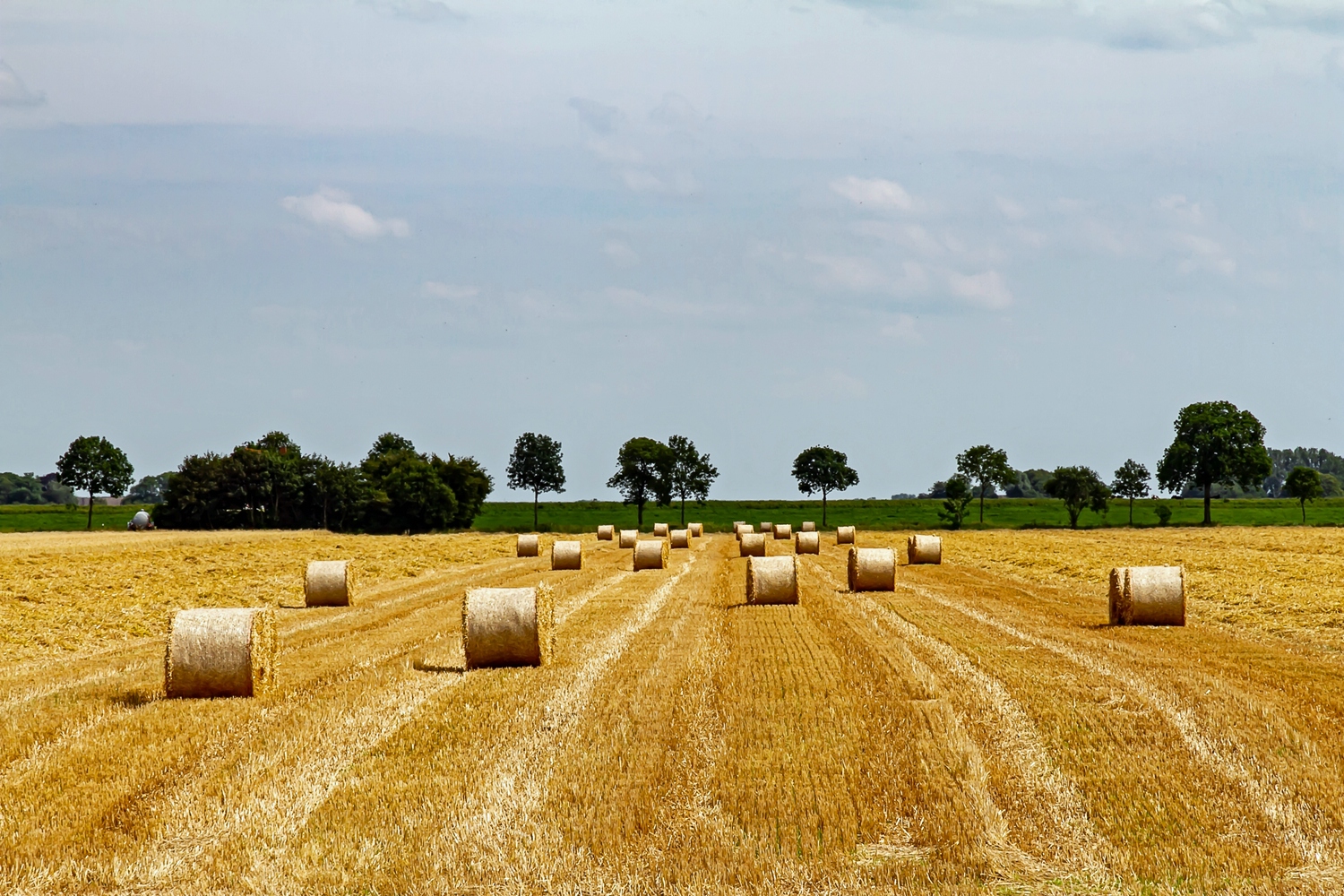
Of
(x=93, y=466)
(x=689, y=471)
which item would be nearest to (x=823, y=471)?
(x=689, y=471)

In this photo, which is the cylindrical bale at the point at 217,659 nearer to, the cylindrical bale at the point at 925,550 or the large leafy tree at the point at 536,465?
the cylindrical bale at the point at 925,550

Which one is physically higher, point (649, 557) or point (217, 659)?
point (649, 557)

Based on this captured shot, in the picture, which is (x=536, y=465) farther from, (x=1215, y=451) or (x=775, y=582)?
(x=775, y=582)

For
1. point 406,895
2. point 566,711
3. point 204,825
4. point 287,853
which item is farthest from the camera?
point 566,711

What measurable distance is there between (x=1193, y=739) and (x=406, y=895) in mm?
6539

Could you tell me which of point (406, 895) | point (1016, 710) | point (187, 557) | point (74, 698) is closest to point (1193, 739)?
point (1016, 710)

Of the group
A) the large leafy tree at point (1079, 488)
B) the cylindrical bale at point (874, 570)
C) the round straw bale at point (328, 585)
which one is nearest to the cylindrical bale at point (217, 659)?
the round straw bale at point (328, 585)

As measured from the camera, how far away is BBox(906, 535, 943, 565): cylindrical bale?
3766 centimetres

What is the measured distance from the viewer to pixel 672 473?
4245 inches

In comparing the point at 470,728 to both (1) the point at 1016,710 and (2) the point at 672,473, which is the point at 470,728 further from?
(2) the point at 672,473

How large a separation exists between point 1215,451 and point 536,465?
55.1 meters

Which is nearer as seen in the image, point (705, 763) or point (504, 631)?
point (705, 763)

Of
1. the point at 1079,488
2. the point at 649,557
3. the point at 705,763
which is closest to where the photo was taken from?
the point at 705,763

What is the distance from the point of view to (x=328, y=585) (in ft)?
85.0
